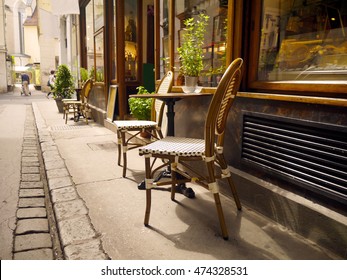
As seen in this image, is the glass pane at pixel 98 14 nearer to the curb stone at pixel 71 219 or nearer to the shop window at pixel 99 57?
the shop window at pixel 99 57

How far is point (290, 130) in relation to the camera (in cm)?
234

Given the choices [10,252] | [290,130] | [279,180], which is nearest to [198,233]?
[279,180]

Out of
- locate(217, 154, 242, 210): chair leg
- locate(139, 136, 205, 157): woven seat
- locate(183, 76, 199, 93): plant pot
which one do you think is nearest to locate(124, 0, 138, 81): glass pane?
locate(183, 76, 199, 93): plant pot

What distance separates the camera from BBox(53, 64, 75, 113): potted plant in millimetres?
10315

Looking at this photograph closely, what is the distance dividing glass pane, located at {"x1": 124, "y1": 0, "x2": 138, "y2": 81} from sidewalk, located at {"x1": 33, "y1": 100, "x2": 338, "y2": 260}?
3725 mm

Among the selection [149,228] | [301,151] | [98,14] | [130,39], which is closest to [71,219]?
[149,228]

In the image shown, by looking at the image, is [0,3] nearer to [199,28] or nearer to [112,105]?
[112,105]

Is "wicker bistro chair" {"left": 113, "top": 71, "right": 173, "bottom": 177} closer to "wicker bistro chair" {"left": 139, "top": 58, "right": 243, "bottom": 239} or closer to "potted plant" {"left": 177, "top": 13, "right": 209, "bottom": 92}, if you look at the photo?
"potted plant" {"left": 177, "top": 13, "right": 209, "bottom": 92}

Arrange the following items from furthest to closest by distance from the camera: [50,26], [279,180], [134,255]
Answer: [50,26], [279,180], [134,255]

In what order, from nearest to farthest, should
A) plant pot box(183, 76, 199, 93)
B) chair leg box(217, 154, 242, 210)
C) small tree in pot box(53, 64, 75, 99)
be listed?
chair leg box(217, 154, 242, 210)
plant pot box(183, 76, 199, 93)
small tree in pot box(53, 64, 75, 99)

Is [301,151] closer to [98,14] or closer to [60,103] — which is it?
[98,14]

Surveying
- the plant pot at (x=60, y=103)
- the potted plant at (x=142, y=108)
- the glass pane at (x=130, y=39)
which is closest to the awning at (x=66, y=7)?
the glass pane at (x=130, y=39)

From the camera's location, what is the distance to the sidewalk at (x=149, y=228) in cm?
203

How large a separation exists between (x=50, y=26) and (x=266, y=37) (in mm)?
14333
